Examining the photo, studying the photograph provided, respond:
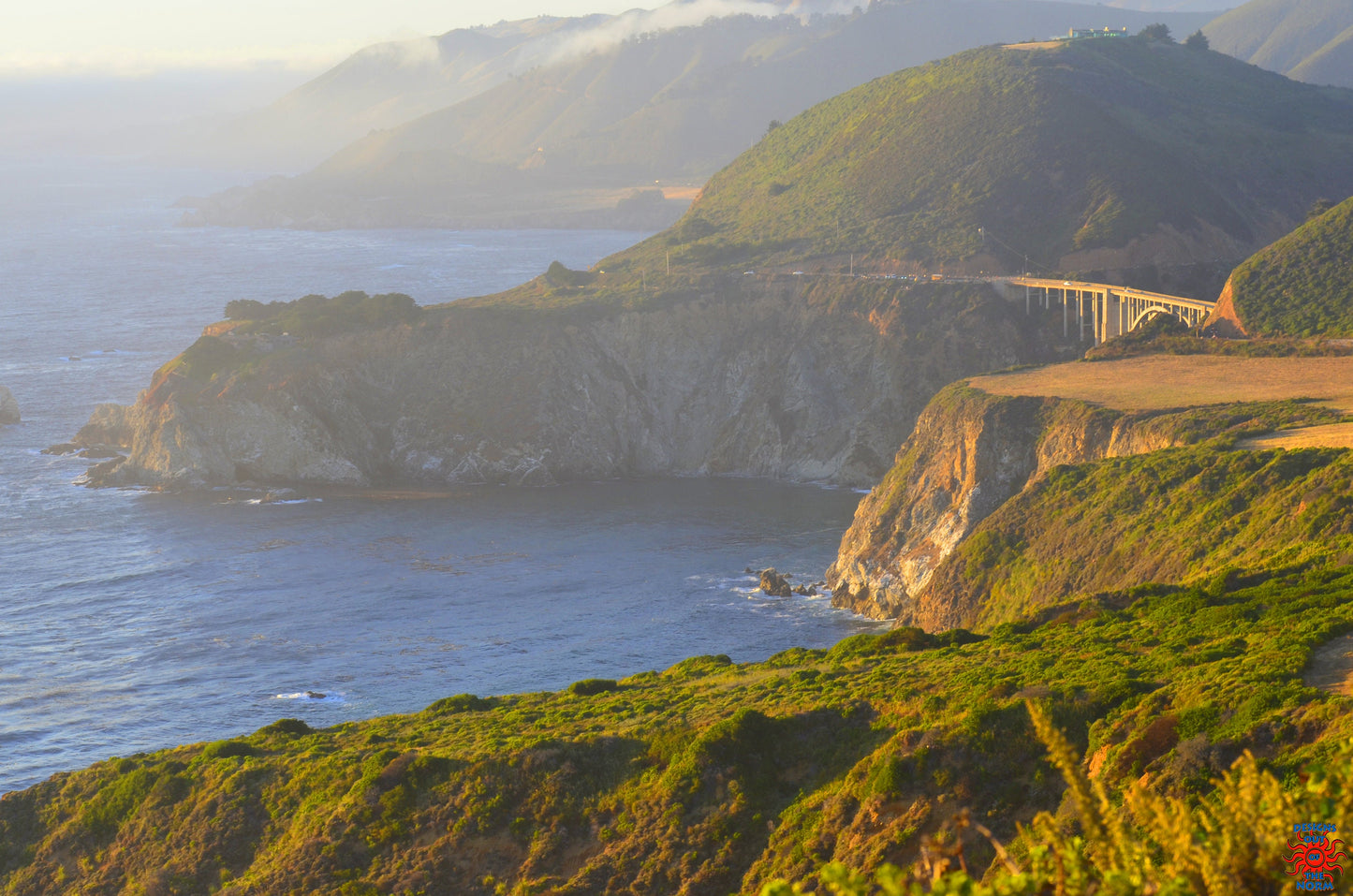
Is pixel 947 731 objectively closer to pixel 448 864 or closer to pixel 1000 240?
pixel 448 864

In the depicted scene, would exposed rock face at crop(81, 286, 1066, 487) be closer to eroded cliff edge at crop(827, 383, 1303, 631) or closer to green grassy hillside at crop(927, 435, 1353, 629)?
eroded cliff edge at crop(827, 383, 1303, 631)

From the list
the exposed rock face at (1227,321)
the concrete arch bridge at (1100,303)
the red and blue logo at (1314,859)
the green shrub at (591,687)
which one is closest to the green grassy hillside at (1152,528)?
the green shrub at (591,687)

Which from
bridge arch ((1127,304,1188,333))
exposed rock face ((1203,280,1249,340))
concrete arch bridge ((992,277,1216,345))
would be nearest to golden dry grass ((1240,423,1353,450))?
exposed rock face ((1203,280,1249,340))

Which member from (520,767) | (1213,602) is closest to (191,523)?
(520,767)

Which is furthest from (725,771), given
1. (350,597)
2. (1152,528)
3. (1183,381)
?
(1183,381)

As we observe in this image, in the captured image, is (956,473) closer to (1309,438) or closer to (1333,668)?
(1309,438)

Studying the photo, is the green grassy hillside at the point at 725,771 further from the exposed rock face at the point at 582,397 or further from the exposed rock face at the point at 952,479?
the exposed rock face at the point at 582,397

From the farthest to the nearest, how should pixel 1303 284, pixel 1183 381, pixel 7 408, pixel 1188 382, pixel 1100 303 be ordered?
pixel 7 408 → pixel 1100 303 → pixel 1303 284 → pixel 1183 381 → pixel 1188 382
